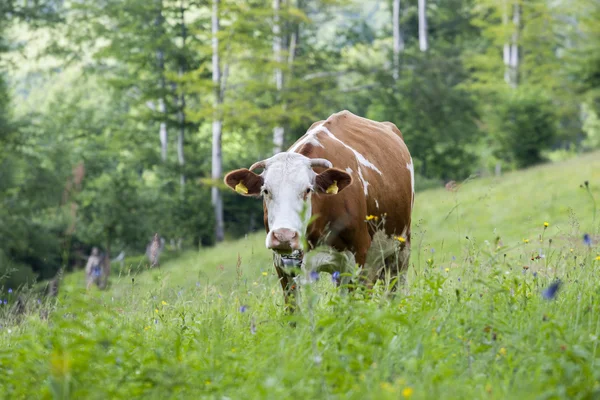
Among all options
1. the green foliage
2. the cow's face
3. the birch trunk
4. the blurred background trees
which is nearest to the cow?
the cow's face

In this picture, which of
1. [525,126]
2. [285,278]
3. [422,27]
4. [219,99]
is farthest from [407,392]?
[422,27]

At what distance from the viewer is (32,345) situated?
314 centimetres

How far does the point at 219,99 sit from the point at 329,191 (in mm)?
21308

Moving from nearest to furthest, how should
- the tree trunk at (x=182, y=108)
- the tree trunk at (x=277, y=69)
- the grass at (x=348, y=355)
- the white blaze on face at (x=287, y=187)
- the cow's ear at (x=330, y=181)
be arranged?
the grass at (x=348, y=355)
the white blaze on face at (x=287, y=187)
the cow's ear at (x=330, y=181)
the tree trunk at (x=277, y=69)
the tree trunk at (x=182, y=108)

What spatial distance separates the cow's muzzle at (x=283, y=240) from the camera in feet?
14.6

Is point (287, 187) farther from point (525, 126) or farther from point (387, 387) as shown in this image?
point (525, 126)

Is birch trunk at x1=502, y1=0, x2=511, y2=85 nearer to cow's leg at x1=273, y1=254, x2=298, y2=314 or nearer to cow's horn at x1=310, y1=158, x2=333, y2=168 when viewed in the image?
cow's horn at x1=310, y1=158, x2=333, y2=168

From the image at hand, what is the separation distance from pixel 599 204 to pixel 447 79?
1791 cm

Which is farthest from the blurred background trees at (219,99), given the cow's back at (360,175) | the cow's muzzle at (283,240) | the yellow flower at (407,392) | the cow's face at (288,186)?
the yellow flower at (407,392)

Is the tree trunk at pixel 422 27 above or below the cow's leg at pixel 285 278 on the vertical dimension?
above

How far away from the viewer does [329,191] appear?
Result: 5.07m

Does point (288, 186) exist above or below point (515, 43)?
above

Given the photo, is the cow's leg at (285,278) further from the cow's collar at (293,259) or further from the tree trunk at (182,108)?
the tree trunk at (182,108)

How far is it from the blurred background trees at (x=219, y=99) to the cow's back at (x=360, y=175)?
14259 millimetres
